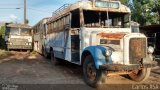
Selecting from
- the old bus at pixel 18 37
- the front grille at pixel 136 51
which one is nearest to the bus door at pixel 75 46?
the front grille at pixel 136 51

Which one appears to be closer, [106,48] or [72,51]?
[106,48]

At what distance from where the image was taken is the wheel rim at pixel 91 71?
29.8 feet

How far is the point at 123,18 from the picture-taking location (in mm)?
11125

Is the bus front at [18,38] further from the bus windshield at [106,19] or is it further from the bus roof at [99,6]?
the bus windshield at [106,19]

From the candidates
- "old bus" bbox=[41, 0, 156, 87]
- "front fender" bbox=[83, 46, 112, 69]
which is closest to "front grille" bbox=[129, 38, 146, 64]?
"old bus" bbox=[41, 0, 156, 87]

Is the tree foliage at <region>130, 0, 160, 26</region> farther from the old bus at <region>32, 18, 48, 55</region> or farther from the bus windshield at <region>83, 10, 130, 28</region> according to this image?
the bus windshield at <region>83, 10, 130, 28</region>

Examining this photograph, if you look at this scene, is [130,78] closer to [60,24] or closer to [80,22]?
[80,22]

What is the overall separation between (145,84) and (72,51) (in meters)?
3.08

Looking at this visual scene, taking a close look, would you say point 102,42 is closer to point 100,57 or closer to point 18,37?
point 100,57

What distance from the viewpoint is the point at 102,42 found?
9445 millimetres

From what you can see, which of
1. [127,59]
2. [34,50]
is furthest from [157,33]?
[127,59]

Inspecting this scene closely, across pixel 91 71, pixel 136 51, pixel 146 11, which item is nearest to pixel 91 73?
pixel 91 71

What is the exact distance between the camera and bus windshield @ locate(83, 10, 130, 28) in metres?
10.6

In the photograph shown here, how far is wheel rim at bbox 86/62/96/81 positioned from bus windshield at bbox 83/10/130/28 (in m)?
1.74
